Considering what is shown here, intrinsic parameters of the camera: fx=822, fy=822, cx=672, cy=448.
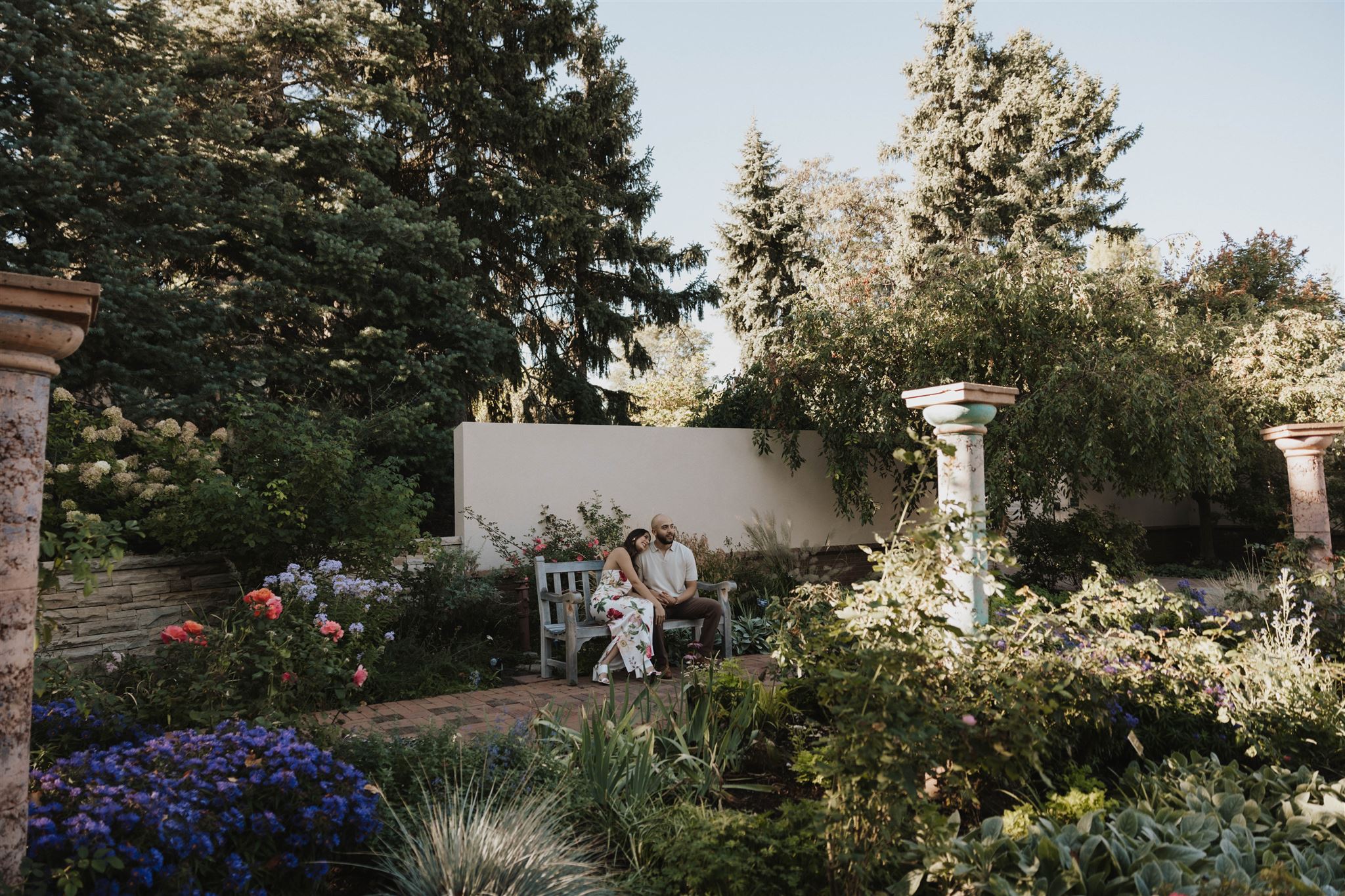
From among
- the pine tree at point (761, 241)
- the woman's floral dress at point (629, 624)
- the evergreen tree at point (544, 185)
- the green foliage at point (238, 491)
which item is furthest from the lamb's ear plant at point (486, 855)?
the pine tree at point (761, 241)

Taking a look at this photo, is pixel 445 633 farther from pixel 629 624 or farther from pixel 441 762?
pixel 441 762

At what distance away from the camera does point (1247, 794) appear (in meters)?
2.90

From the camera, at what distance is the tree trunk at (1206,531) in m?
12.4

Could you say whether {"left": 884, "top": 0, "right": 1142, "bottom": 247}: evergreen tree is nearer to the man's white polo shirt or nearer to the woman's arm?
the man's white polo shirt

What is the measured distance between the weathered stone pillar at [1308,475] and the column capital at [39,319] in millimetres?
8034

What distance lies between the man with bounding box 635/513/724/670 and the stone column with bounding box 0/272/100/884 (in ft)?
12.9

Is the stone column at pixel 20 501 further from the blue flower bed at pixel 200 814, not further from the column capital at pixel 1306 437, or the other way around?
the column capital at pixel 1306 437

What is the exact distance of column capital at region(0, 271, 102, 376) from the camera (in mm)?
1894

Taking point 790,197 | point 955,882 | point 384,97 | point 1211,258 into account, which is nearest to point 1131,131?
point 1211,258

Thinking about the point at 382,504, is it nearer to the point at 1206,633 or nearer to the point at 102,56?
the point at 1206,633

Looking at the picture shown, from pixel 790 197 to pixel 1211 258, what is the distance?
26.6ft

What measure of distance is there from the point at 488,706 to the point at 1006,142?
48.0 feet

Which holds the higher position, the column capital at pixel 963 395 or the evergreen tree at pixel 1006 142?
Result: the evergreen tree at pixel 1006 142

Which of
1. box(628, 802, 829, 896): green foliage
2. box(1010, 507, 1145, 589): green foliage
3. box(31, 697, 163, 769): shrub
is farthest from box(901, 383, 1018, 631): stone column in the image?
box(1010, 507, 1145, 589): green foliage
